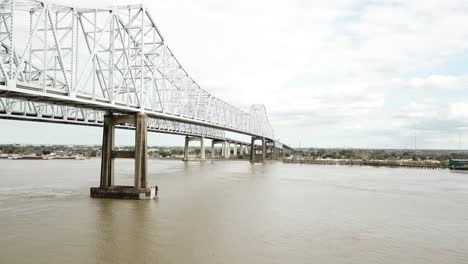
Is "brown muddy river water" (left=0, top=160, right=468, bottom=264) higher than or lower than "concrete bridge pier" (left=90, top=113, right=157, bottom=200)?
lower

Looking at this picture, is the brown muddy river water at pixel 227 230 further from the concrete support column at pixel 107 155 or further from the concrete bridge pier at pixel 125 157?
the concrete support column at pixel 107 155

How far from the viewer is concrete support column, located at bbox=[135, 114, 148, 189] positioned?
3116 centimetres

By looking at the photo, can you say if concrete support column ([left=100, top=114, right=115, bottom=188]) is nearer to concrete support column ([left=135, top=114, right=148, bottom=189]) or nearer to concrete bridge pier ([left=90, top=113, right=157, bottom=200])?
concrete bridge pier ([left=90, top=113, right=157, bottom=200])

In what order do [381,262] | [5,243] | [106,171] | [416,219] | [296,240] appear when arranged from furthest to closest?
[106,171] → [416,219] → [296,240] → [5,243] → [381,262]

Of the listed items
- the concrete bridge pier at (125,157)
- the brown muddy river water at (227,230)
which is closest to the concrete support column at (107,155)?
the concrete bridge pier at (125,157)

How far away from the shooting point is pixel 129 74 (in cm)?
3322

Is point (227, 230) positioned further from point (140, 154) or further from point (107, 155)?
point (107, 155)

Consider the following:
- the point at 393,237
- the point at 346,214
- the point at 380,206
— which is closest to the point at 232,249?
the point at 393,237

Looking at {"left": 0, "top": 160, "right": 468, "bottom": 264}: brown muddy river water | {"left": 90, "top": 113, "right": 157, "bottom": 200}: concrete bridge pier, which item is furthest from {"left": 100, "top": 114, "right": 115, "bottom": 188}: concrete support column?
{"left": 0, "top": 160, "right": 468, "bottom": 264}: brown muddy river water

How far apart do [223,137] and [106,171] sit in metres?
117

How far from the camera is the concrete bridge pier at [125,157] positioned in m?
30.6

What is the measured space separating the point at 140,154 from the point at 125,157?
4.91 feet

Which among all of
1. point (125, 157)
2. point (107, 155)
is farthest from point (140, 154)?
point (107, 155)

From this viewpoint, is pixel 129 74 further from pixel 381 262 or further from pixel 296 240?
pixel 381 262
